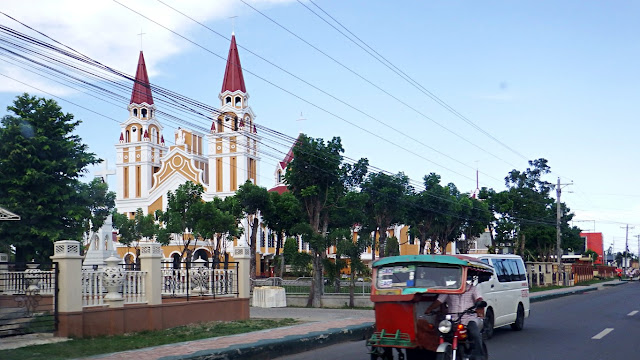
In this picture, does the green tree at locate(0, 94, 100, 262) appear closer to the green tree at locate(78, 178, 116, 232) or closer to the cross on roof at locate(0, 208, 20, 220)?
the green tree at locate(78, 178, 116, 232)

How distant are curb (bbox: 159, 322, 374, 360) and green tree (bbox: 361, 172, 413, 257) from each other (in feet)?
72.2

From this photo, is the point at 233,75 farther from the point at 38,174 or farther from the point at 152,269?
the point at 152,269

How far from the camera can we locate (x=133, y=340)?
1407cm


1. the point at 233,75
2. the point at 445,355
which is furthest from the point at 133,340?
the point at 233,75

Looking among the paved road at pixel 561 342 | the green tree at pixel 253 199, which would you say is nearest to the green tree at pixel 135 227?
the green tree at pixel 253 199

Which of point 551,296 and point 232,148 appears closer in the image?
point 551,296

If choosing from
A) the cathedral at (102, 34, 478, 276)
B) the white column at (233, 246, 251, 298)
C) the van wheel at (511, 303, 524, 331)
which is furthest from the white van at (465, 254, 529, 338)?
the cathedral at (102, 34, 478, 276)

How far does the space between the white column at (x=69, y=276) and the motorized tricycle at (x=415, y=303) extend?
6849 millimetres

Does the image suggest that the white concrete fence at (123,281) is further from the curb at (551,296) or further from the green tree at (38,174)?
the curb at (551,296)

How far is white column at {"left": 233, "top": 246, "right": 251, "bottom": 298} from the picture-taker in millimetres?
19656

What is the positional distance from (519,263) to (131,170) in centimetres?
6210

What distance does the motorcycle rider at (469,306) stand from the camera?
9164 mm

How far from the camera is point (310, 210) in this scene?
2977cm

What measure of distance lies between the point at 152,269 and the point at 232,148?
52791mm
